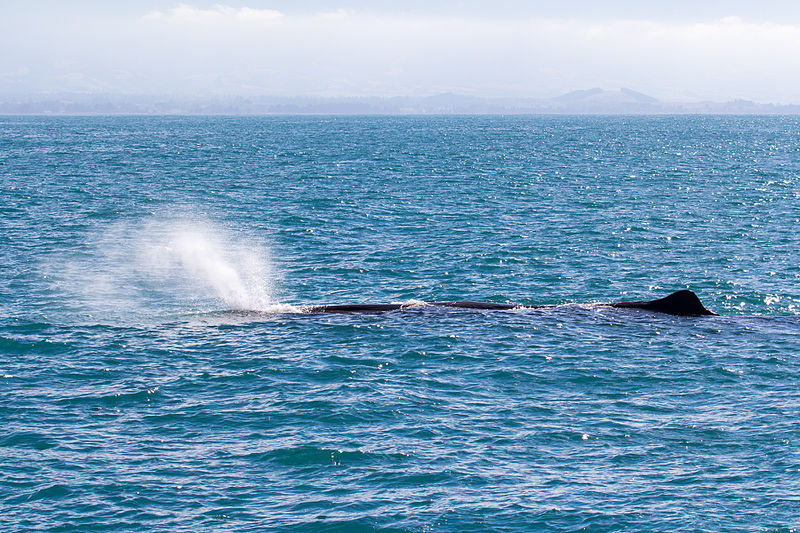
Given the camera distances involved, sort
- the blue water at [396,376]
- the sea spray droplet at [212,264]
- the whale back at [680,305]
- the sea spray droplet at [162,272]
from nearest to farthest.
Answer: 1. the blue water at [396,376]
2. the whale back at [680,305]
3. the sea spray droplet at [162,272]
4. the sea spray droplet at [212,264]

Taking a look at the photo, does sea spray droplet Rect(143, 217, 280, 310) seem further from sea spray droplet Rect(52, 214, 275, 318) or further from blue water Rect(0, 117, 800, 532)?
blue water Rect(0, 117, 800, 532)

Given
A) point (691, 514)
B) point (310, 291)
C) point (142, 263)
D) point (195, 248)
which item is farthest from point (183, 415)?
point (195, 248)

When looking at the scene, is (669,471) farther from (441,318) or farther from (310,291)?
(310,291)

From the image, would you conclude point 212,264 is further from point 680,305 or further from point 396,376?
point 680,305

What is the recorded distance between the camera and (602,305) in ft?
132

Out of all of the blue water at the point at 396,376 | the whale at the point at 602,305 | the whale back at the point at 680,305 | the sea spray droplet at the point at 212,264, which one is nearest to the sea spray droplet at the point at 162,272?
the sea spray droplet at the point at 212,264

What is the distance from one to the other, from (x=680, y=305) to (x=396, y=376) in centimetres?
1500

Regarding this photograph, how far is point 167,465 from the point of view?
23312 mm

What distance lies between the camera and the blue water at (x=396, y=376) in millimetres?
21422

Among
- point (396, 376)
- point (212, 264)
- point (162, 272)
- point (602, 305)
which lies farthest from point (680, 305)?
point (212, 264)

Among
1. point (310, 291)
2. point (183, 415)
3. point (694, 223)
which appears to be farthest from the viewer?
point (694, 223)

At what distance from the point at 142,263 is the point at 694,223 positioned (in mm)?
42236

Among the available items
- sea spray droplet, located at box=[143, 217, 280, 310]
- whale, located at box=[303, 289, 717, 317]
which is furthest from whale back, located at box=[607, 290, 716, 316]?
sea spray droplet, located at box=[143, 217, 280, 310]

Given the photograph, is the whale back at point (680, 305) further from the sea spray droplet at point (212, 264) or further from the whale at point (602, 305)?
the sea spray droplet at point (212, 264)
